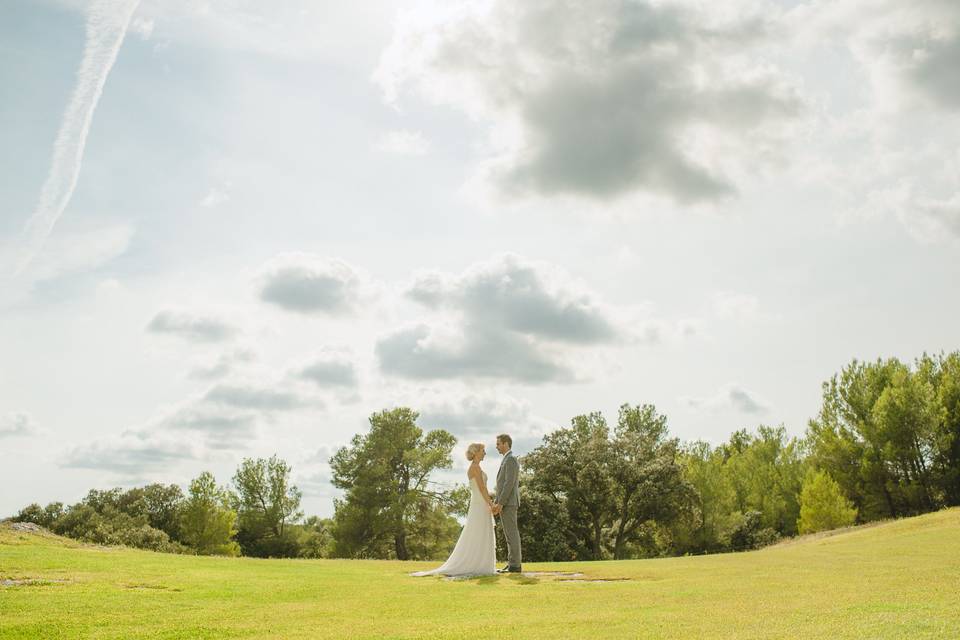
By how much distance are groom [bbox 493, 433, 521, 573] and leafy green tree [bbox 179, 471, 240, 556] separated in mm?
44837

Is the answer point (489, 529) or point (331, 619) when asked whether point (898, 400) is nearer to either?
point (489, 529)

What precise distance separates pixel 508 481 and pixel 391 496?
138ft

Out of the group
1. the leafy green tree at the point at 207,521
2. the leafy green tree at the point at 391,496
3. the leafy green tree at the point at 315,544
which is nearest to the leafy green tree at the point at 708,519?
the leafy green tree at the point at 391,496

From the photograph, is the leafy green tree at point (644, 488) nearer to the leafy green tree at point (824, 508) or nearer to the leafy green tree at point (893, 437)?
the leafy green tree at point (824, 508)

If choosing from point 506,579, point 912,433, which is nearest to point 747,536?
point 912,433

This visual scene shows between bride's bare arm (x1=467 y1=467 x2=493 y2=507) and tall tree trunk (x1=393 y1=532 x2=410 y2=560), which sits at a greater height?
bride's bare arm (x1=467 y1=467 x2=493 y2=507)

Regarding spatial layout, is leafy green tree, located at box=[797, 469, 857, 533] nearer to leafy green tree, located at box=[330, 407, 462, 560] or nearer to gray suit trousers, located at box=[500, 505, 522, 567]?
leafy green tree, located at box=[330, 407, 462, 560]

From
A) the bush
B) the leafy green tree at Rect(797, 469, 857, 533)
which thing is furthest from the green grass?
the bush

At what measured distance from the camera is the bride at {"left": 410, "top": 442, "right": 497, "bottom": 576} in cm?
1520

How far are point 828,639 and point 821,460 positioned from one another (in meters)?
63.8

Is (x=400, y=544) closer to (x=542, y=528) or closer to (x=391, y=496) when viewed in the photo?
(x=391, y=496)

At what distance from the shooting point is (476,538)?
15406 mm

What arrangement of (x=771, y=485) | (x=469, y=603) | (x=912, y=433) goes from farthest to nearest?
(x=771, y=485) < (x=912, y=433) < (x=469, y=603)

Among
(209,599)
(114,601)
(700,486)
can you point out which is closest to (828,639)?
(209,599)
